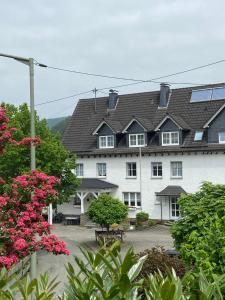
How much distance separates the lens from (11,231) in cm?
1014

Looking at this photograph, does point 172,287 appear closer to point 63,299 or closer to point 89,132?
point 63,299

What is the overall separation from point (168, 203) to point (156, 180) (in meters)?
2.23

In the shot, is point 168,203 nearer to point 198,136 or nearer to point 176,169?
point 176,169

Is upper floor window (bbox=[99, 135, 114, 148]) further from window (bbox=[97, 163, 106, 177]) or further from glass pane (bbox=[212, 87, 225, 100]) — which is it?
glass pane (bbox=[212, 87, 225, 100])

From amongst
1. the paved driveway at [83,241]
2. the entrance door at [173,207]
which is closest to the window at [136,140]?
the entrance door at [173,207]

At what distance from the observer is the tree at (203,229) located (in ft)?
33.5

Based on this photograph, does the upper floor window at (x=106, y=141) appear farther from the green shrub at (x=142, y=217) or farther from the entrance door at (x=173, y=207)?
the entrance door at (x=173, y=207)

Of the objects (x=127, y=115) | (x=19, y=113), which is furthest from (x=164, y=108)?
(x=19, y=113)

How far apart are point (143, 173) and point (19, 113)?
50.1 ft

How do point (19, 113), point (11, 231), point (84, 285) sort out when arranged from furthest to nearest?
1. point (19, 113)
2. point (11, 231)
3. point (84, 285)

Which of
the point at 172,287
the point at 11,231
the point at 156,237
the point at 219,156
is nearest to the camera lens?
the point at 172,287

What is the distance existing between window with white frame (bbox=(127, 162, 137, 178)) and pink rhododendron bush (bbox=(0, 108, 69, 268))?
32.9m

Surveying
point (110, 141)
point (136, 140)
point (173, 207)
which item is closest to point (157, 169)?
point (136, 140)

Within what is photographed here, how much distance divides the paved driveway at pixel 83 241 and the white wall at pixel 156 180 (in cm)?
375
